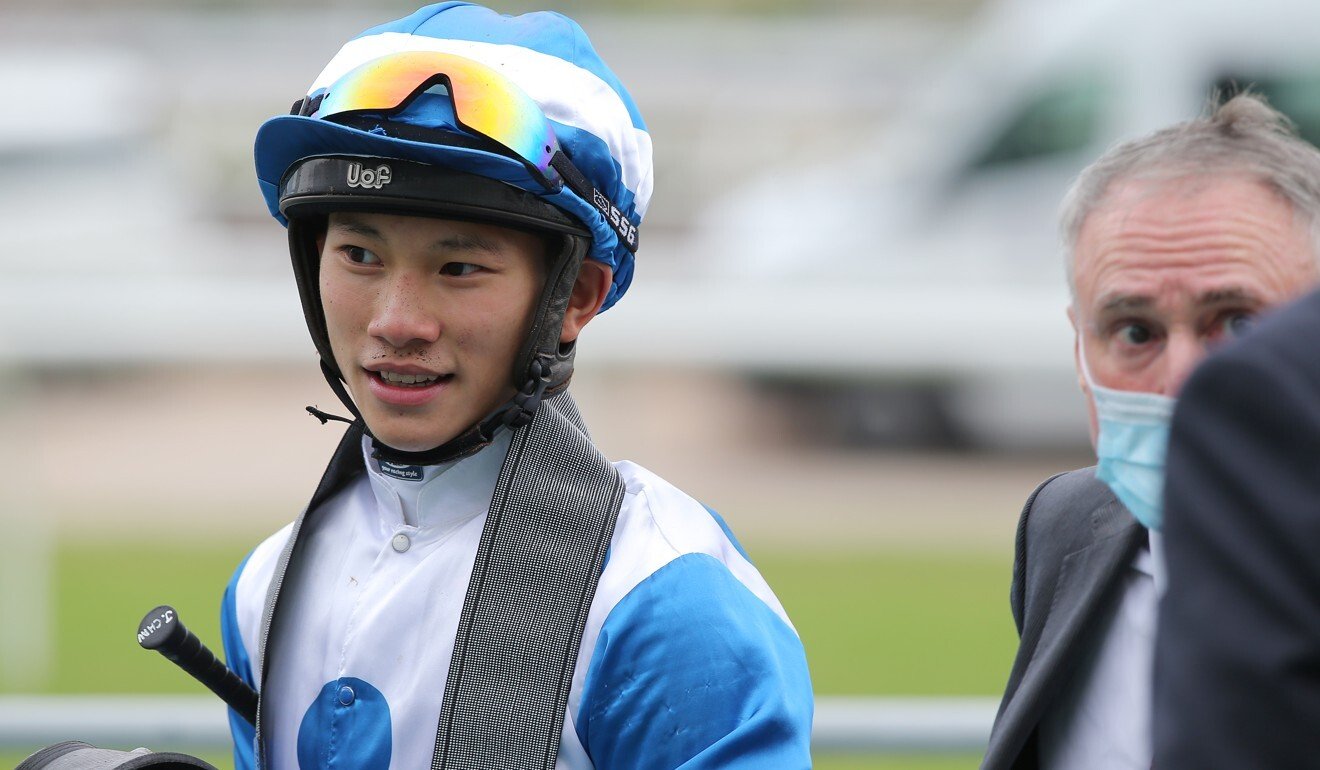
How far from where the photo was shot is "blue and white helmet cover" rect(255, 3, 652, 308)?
2.13 meters

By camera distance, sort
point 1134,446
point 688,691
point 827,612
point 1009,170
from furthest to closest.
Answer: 1. point 1009,170
2. point 827,612
3. point 1134,446
4. point 688,691

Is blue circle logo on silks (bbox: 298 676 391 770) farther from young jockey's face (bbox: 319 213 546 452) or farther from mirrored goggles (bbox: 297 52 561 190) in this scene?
mirrored goggles (bbox: 297 52 561 190)

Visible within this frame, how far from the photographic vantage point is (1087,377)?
2.19 metres

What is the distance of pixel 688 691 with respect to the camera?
1.98 meters

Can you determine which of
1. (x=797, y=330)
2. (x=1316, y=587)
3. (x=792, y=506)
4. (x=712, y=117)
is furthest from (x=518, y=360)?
(x=712, y=117)

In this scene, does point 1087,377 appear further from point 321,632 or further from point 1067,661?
point 321,632

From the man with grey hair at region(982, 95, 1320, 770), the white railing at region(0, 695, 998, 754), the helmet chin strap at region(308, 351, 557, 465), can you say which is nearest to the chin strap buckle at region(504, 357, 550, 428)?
the helmet chin strap at region(308, 351, 557, 465)

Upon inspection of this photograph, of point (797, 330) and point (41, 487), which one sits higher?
point (797, 330)

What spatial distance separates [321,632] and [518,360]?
1.47 feet

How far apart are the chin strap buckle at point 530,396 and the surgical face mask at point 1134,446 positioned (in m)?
0.71

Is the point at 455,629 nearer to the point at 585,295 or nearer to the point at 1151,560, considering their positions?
the point at 585,295

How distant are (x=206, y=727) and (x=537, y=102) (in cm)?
146

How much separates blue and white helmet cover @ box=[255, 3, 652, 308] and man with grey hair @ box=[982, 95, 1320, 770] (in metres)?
0.61

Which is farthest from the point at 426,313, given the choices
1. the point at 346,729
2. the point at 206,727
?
the point at 206,727
